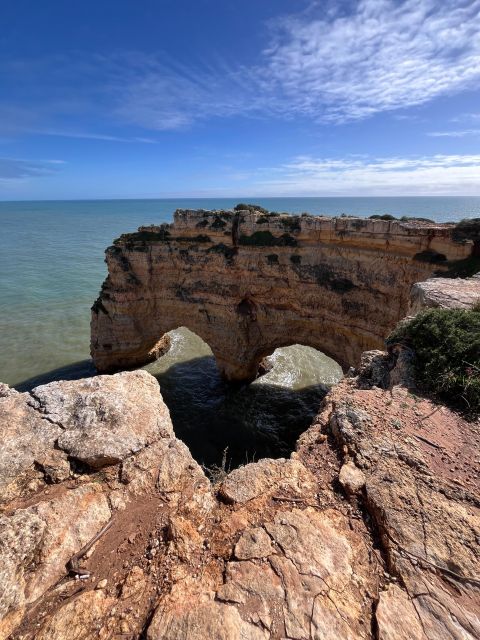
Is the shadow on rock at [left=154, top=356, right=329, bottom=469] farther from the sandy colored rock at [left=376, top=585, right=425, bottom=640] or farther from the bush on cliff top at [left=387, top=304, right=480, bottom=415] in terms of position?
the sandy colored rock at [left=376, top=585, right=425, bottom=640]

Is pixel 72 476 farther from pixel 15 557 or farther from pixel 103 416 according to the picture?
pixel 15 557

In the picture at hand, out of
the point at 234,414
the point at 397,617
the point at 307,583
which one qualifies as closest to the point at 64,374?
the point at 234,414

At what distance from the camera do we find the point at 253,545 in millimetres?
3695

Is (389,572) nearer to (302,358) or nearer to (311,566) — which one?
(311,566)

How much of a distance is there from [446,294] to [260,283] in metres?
10.4

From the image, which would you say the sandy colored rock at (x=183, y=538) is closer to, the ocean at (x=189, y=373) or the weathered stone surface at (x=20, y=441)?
the weathered stone surface at (x=20, y=441)

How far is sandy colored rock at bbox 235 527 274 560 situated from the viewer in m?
3.59

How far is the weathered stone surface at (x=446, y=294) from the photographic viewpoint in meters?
9.26

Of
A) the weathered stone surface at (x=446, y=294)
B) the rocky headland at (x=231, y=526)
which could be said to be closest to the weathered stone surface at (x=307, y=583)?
the rocky headland at (x=231, y=526)

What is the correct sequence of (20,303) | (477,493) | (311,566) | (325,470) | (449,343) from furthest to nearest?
1. (20,303)
2. (449,343)
3. (325,470)
4. (477,493)
5. (311,566)

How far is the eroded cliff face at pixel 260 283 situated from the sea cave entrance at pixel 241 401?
1665 millimetres

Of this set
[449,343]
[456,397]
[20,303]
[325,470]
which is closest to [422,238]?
[449,343]

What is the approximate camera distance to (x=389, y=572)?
346 centimetres

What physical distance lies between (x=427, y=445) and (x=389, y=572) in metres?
2.24
